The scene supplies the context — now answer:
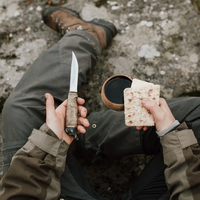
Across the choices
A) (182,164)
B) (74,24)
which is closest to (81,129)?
(182,164)

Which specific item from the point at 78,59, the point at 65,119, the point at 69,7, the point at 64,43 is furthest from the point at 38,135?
the point at 69,7

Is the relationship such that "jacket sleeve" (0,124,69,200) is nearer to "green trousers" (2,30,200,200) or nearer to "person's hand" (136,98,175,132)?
"green trousers" (2,30,200,200)

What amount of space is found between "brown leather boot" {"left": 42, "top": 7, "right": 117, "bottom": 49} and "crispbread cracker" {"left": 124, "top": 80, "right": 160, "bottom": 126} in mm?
890

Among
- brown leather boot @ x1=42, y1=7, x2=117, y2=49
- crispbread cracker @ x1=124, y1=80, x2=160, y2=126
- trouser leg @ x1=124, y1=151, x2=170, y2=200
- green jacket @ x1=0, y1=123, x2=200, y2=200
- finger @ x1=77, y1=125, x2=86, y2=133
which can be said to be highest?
brown leather boot @ x1=42, y1=7, x2=117, y2=49

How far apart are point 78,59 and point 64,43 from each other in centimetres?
19

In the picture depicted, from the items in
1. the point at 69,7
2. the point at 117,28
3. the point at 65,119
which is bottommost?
the point at 65,119

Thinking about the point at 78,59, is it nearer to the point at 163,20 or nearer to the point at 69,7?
the point at 69,7

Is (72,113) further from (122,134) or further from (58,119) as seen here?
(122,134)

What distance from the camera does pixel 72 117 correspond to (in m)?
1.21

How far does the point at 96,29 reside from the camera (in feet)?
6.26

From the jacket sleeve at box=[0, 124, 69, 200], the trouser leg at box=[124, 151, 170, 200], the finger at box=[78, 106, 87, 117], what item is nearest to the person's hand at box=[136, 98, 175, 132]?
the trouser leg at box=[124, 151, 170, 200]

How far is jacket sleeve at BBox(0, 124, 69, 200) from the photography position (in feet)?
Result: 3.05

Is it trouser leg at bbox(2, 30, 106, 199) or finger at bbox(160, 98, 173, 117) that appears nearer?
finger at bbox(160, 98, 173, 117)

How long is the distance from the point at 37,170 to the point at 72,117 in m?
0.37
